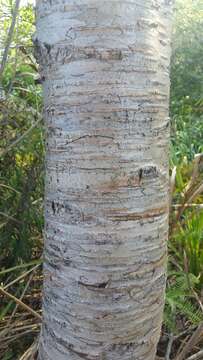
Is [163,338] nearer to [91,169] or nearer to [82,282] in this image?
[82,282]

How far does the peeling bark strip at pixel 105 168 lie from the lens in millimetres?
732

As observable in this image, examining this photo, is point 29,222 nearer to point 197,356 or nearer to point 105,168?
point 197,356

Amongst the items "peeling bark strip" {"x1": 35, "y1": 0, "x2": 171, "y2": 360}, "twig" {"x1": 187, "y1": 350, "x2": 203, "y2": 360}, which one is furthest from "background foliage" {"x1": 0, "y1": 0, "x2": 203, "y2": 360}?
"peeling bark strip" {"x1": 35, "y1": 0, "x2": 171, "y2": 360}

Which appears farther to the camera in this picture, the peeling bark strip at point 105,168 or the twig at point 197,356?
the twig at point 197,356

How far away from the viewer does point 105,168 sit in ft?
2.44

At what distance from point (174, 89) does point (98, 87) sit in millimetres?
3693

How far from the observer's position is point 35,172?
1.54 metres

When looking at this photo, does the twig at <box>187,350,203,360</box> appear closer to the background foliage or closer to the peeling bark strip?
the background foliage

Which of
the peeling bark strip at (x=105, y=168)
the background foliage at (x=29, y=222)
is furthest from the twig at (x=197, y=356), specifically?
the peeling bark strip at (x=105, y=168)

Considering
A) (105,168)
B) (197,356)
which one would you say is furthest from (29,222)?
(105,168)

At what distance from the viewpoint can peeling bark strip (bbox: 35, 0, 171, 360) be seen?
73cm

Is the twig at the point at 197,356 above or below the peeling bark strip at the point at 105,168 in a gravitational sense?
below

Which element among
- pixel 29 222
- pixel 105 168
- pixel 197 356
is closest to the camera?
pixel 105 168

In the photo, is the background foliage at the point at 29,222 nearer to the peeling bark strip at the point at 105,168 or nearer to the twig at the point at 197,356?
the twig at the point at 197,356
